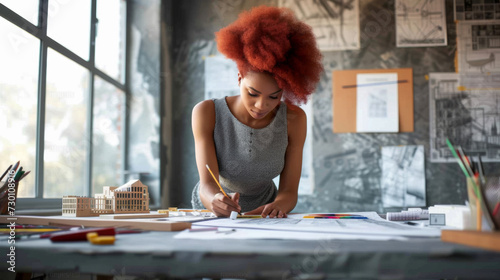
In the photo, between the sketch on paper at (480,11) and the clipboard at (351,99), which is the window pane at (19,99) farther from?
the sketch on paper at (480,11)

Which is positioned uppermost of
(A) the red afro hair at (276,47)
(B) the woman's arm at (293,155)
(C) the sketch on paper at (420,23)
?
(C) the sketch on paper at (420,23)

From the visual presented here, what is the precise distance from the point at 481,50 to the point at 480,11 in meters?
0.31

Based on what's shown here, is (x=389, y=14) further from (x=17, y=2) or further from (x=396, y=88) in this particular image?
(x=17, y=2)

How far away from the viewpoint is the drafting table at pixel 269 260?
538 mm

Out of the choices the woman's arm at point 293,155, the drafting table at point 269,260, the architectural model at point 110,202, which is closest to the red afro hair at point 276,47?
the woman's arm at point 293,155

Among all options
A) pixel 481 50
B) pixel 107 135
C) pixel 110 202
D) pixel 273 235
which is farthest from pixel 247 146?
pixel 481 50

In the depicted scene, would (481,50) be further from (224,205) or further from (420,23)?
(224,205)

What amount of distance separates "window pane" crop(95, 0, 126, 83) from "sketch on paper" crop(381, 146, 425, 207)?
7.09ft

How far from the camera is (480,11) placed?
326cm

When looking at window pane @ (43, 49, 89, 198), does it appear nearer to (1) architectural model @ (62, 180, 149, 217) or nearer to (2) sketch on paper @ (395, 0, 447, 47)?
(1) architectural model @ (62, 180, 149, 217)

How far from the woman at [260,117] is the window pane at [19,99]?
85 centimetres

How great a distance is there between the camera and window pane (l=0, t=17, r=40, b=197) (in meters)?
1.84

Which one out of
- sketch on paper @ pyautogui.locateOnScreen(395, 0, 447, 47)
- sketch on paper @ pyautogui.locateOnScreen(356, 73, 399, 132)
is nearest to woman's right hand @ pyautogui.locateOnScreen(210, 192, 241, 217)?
sketch on paper @ pyautogui.locateOnScreen(356, 73, 399, 132)

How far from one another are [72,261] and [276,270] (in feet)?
0.92
